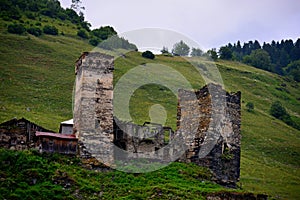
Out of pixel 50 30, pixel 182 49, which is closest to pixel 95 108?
pixel 50 30

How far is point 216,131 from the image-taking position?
31562 millimetres

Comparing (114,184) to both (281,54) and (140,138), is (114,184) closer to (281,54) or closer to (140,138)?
(140,138)

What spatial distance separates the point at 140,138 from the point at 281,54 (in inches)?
6410

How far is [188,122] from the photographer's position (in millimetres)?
32906

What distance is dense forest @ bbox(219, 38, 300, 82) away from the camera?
498 feet

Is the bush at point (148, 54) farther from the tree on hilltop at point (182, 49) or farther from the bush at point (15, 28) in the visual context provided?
the tree on hilltop at point (182, 49)

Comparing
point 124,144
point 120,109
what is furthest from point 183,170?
point 120,109

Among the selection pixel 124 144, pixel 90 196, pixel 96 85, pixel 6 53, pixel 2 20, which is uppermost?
pixel 2 20

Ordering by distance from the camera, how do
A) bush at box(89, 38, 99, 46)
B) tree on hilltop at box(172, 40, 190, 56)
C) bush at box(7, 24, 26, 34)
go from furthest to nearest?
tree on hilltop at box(172, 40, 190, 56) < bush at box(89, 38, 99, 46) < bush at box(7, 24, 26, 34)

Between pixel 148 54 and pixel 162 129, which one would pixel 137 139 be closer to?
pixel 162 129

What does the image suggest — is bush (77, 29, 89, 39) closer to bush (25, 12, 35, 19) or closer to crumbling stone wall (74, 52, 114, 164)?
bush (25, 12, 35, 19)

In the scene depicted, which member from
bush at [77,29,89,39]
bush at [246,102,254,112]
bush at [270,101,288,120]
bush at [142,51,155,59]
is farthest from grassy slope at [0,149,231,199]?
bush at [77,29,89,39]

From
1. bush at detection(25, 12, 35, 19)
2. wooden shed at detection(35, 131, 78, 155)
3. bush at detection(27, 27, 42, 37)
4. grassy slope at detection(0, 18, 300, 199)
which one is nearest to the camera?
wooden shed at detection(35, 131, 78, 155)

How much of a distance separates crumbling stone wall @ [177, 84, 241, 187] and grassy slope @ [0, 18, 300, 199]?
534 inches
